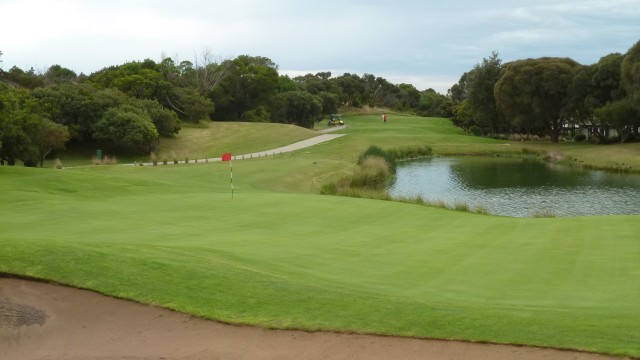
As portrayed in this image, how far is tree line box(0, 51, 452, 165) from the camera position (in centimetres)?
4234

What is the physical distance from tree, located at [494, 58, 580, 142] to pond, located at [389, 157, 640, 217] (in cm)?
1579

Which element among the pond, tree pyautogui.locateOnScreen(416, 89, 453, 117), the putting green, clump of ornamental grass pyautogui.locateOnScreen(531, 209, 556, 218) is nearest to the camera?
the putting green

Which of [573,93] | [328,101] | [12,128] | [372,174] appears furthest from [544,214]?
[328,101]

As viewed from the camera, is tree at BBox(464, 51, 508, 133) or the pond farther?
tree at BBox(464, 51, 508, 133)

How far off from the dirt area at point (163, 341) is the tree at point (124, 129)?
48370 millimetres

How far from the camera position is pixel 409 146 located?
82.2m

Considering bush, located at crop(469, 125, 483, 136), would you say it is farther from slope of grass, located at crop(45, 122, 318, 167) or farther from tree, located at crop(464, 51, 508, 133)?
slope of grass, located at crop(45, 122, 318, 167)

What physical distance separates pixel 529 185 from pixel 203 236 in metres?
36.7

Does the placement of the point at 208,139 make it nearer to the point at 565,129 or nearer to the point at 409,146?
the point at 409,146

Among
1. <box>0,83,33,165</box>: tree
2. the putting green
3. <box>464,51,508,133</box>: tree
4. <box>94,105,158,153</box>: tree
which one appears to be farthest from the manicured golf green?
<box>464,51,508,133</box>: tree

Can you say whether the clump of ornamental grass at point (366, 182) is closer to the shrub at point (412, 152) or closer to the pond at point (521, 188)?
the pond at point (521, 188)

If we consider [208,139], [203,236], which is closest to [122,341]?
[203,236]

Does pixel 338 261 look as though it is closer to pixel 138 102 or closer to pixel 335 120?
pixel 138 102

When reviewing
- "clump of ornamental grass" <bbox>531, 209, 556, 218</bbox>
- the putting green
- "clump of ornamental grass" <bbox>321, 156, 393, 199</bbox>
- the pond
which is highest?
the putting green
